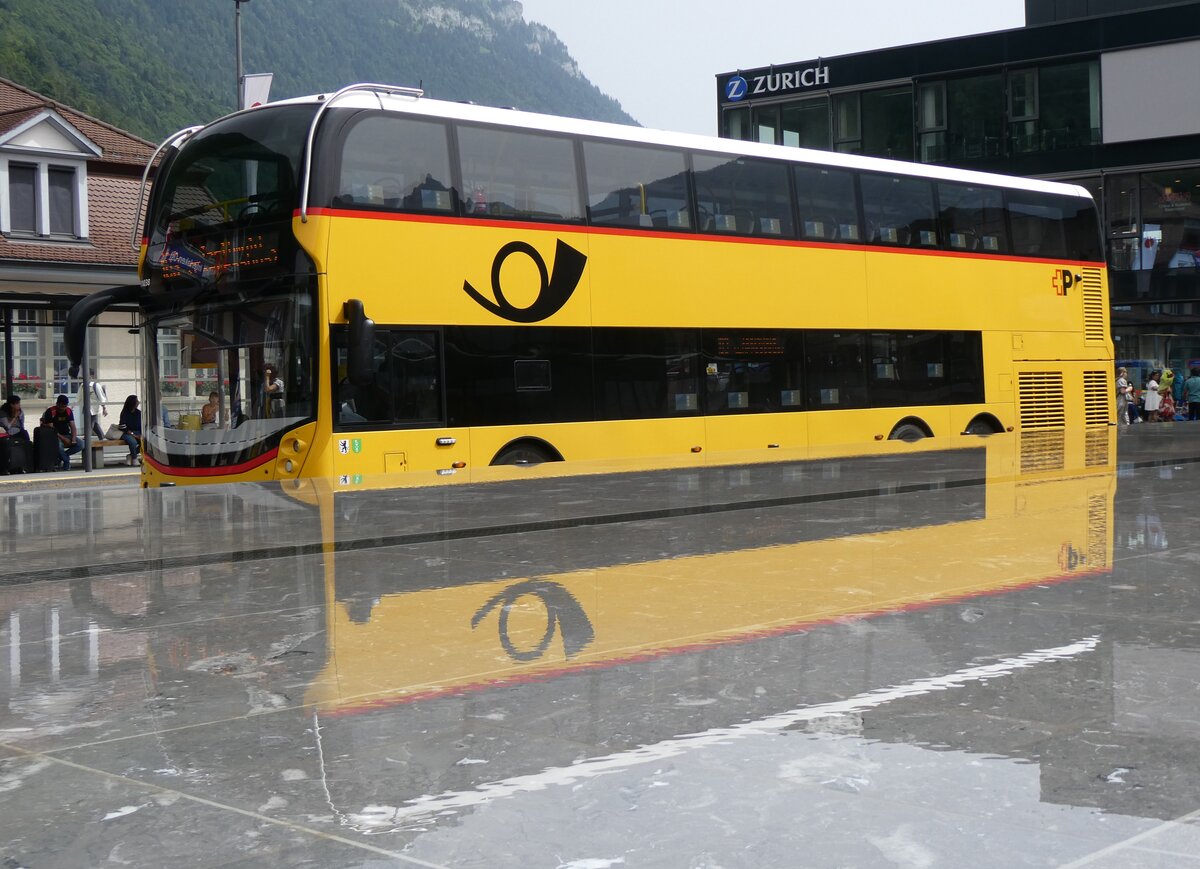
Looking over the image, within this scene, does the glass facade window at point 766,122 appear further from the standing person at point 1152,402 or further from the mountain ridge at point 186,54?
the standing person at point 1152,402

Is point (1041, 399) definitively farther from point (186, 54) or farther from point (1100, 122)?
point (186, 54)

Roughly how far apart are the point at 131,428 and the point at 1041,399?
1609 cm

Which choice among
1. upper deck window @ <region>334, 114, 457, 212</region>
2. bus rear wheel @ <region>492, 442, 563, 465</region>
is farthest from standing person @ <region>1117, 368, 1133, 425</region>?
upper deck window @ <region>334, 114, 457, 212</region>

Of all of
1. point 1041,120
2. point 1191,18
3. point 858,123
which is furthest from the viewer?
point 858,123

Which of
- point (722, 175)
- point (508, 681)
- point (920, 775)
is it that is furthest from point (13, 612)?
point (722, 175)

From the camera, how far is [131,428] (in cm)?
2661

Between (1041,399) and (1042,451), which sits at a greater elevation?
(1041,399)

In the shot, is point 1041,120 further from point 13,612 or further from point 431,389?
point 13,612

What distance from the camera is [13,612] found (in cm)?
623

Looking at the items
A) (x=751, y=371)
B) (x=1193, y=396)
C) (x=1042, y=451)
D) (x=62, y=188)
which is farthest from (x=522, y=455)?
(x=1193, y=396)

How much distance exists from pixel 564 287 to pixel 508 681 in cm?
1079

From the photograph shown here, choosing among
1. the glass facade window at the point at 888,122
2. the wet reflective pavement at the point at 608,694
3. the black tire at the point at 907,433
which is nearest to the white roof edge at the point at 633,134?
the black tire at the point at 907,433

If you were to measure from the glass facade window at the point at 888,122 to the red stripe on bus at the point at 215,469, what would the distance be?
32092 mm

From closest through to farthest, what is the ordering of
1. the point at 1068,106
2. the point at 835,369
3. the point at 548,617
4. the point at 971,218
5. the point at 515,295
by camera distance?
1. the point at 548,617
2. the point at 515,295
3. the point at 835,369
4. the point at 971,218
5. the point at 1068,106
